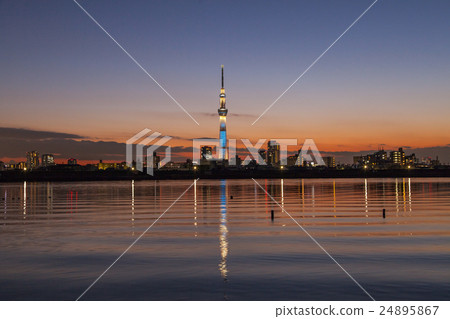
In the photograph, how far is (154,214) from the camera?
152 ft

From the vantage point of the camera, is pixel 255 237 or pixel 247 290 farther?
pixel 255 237

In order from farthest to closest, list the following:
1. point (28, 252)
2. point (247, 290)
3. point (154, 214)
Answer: point (154, 214) < point (28, 252) < point (247, 290)

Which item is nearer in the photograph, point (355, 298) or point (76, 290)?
point (355, 298)

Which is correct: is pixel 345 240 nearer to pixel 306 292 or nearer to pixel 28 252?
pixel 306 292

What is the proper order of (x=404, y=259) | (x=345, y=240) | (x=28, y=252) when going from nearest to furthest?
(x=404, y=259), (x=28, y=252), (x=345, y=240)

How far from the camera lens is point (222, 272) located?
20.1m
